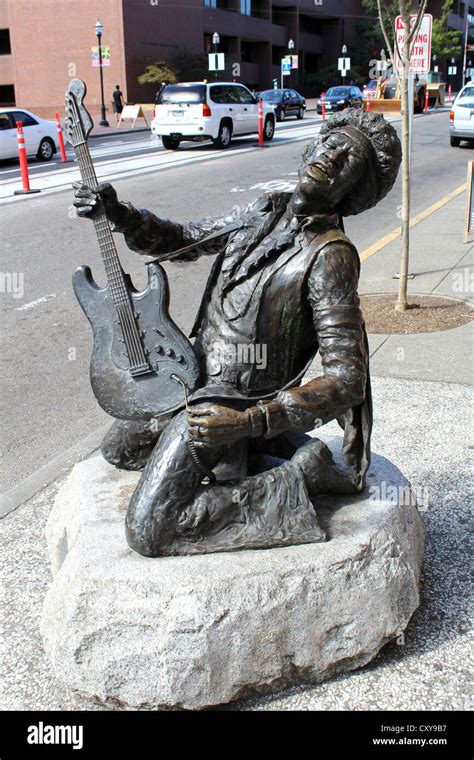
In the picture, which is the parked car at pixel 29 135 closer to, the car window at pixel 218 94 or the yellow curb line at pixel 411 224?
the car window at pixel 218 94

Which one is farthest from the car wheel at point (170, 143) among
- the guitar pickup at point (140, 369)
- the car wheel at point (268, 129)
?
the guitar pickup at point (140, 369)

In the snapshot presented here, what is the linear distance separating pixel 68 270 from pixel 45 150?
11.9 metres

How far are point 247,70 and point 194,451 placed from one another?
166 feet

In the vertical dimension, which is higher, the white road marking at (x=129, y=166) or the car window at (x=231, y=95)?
the car window at (x=231, y=95)

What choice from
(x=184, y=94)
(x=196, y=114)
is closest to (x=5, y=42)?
(x=184, y=94)

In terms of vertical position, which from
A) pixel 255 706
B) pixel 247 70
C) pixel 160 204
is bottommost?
pixel 255 706

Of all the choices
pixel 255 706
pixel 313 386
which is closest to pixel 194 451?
pixel 313 386

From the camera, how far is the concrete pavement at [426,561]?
283cm

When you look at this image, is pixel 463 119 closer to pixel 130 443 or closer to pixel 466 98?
pixel 466 98

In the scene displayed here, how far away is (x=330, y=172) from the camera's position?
2850mm

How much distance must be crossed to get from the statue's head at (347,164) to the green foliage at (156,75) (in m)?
38.1

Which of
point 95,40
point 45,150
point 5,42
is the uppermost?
point 5,42

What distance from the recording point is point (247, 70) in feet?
162
